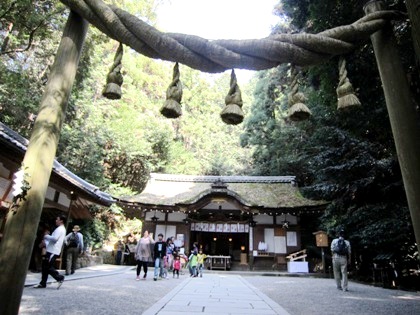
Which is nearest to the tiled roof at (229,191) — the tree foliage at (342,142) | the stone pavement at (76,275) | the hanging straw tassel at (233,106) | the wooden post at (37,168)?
the tree foliage at (342,142)

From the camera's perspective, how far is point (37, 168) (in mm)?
2256

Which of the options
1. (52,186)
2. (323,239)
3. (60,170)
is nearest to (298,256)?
(323,239)

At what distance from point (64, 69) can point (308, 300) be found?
6.59m

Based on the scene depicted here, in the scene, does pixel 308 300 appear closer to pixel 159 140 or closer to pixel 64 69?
pixel 64 69

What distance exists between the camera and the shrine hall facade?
17281 millimetres

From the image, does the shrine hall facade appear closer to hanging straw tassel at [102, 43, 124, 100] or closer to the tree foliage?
the tree foliage

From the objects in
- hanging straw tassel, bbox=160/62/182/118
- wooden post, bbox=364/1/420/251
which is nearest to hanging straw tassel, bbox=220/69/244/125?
hanging straw tassel, bbox=160/62/182/118

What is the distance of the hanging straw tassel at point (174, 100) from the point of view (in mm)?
2742

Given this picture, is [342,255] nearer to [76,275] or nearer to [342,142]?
[342,142]

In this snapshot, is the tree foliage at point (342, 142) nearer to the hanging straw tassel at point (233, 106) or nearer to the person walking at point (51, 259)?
the hanging straw tassel at point (233, 106)

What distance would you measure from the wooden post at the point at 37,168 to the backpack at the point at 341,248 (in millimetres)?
8286

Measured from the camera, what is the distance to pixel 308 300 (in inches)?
263

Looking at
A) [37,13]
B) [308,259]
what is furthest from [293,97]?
[308,259]

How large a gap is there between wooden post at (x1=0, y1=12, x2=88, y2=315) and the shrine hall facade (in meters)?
15.0
